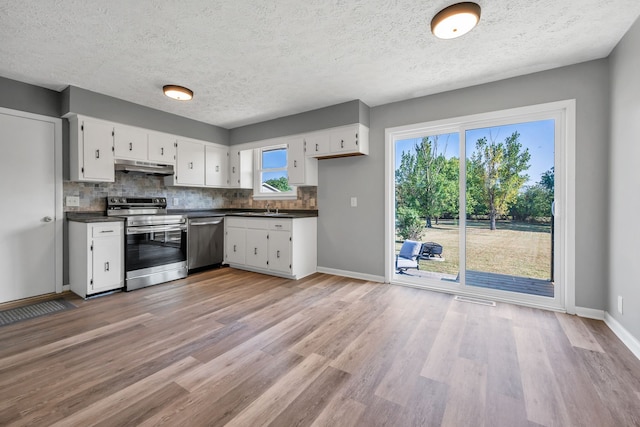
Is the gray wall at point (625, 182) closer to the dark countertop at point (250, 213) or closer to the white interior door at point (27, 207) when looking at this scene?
the dark countertop at point (250, 213)

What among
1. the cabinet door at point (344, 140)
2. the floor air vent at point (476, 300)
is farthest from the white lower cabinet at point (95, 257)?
the floor air vent at point (476, 300)

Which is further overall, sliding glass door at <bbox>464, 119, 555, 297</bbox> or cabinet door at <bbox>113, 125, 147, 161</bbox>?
cabinet door at <bbox>113, 125, 147, 161</bbox>

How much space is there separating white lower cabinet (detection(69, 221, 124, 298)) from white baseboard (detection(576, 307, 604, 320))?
16.6ft

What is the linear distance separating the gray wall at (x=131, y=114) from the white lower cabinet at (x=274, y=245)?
1.56m

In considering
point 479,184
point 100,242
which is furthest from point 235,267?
point 479,184

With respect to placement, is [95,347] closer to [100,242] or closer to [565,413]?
[100,242]

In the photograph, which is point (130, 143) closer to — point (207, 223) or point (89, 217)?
point (89, 217)

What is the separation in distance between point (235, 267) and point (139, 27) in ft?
11.5

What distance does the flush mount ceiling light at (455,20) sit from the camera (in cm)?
194

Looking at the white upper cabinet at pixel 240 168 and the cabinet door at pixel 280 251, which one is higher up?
the white upper cabinet at pixel 240 168

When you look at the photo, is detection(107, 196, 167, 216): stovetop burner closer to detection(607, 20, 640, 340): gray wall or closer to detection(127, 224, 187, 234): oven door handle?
detection(127, 224, 187, 234): oven door handle

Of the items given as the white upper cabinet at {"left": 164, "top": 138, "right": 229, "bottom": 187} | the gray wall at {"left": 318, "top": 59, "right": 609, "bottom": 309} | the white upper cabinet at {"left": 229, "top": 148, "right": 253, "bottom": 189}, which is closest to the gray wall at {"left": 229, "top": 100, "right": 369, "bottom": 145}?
the white upper cabinet at {"left": 229, "top": 148, "right": 253, "bottom": 189}

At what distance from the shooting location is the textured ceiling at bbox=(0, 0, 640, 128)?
2016 millimetres

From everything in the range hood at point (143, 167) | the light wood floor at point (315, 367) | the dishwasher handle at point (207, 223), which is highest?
the range hood at point (143, 167)
